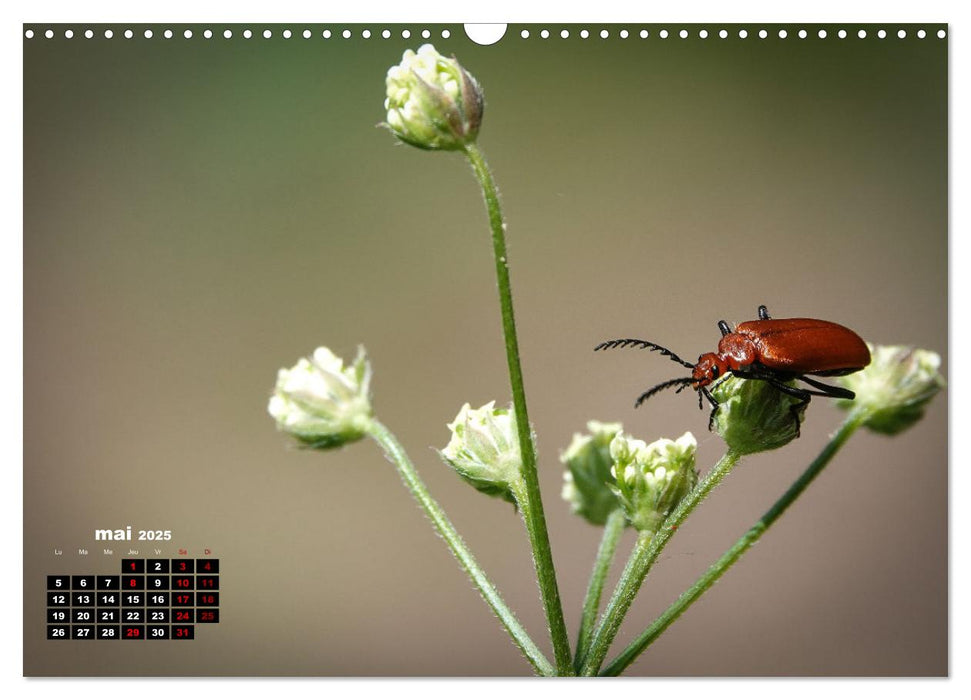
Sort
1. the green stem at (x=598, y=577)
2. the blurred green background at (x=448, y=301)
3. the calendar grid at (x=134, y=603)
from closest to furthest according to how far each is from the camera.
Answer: the green stem at (x=598, y=577)
the calendar grid at (x=134, y=603)
the blurred green background at (x=448, y=301)

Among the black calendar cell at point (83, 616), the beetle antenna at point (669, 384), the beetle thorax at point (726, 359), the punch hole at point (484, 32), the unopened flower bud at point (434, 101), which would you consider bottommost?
the black calendar cell at point (83, 616)

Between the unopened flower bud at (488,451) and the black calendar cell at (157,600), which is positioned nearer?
the unopened flower bud at (488,451)

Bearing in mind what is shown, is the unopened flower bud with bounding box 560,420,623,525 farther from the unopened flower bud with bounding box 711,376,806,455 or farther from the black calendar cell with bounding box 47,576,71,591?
the black calendar cell with bounding box 47,576,71,591

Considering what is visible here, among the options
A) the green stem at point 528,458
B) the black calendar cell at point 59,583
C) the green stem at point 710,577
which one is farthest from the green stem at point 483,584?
the black calendar cell at point 59,583

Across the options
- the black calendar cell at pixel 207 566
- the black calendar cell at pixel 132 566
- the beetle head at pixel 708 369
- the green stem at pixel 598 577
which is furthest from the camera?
the black calendar cell at pixel 207 566

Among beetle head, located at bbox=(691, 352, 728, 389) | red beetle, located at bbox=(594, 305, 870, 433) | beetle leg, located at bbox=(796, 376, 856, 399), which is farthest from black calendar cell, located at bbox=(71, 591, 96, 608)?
beetle leg, located at bbox=(796, 376, 856, 399)

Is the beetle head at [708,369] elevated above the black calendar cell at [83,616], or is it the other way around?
the beetle head at [708,369]

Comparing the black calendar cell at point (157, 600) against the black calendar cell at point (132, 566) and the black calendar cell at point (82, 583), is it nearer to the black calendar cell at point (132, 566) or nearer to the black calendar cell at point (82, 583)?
the black calendar cell at point (132, 566)
